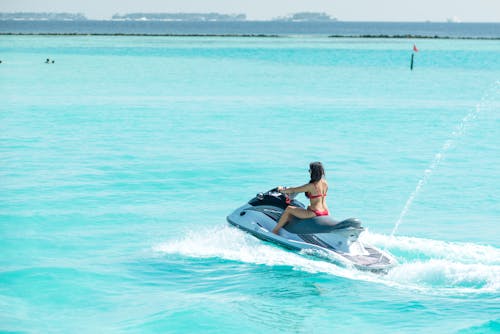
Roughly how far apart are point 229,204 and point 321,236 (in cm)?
655

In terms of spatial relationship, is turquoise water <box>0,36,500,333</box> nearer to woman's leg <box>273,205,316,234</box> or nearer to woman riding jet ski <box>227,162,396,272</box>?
woman riding jet ski <box>227,162,396,272</box>

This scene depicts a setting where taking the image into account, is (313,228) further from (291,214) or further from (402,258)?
(402,258)

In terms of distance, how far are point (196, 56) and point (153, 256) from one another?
6757 centimetres

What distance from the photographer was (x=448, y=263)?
12.5 m

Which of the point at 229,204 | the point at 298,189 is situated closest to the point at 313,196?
the point at 298,189

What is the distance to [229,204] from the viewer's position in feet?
61.5

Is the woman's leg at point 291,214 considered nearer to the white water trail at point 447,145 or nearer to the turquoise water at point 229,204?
the turquoise water at point 229,204

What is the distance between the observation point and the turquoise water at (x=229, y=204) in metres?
11.4

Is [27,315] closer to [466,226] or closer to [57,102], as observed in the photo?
[466,226]

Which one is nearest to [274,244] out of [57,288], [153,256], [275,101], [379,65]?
[153,256]

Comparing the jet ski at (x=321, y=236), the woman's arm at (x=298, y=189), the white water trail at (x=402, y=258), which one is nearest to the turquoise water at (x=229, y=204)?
the white water trail at (x=402, y=258)

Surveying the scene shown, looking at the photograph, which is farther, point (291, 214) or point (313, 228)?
point (291, 214)

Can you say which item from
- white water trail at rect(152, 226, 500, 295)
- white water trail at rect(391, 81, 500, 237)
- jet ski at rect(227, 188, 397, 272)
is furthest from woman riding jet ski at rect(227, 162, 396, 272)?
white water trail at rect(391, 81, 500, 237)

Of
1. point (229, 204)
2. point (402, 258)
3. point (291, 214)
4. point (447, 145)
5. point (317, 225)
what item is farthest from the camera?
point (447, 145)
